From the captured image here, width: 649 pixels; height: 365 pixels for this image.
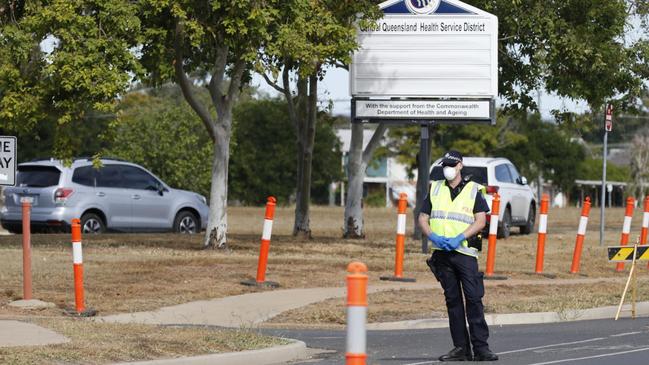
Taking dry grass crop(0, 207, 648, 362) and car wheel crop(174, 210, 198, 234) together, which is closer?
dry grass crop(0, 207, 648, 362)

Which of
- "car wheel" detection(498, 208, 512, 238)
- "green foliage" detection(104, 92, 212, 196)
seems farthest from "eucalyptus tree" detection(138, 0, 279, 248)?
"green foliage" detection(104, 92, 212, 196)

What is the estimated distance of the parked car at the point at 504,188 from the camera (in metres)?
29.3

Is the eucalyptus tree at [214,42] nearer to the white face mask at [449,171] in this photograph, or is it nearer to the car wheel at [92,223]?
→ the car wheel at [92,223]

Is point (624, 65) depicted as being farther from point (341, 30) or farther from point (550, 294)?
point (550, 294)

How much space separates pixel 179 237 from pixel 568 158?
6692cm

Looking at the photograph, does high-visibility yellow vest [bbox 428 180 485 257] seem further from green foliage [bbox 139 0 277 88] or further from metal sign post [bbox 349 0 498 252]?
metal sign post [bbox 349 0 498 252]

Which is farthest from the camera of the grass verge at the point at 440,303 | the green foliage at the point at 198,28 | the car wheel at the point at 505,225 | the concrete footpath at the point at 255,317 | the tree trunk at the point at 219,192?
the car wheel at the point at 505,225

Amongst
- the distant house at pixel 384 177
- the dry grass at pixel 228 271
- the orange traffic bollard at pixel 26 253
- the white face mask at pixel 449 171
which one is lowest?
the dry grass at pixel 228 271

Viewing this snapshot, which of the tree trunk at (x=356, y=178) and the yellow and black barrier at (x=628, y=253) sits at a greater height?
the tree trunk at (x=356, y=178)

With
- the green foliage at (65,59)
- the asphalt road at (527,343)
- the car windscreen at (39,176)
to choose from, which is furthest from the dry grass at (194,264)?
the asphalt road at (527,343)

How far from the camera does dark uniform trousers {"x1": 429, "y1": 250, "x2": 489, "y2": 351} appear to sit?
11.7 m

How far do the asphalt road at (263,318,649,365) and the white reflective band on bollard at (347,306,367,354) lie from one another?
16.5 ft

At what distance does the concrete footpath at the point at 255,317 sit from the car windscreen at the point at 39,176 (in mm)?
11428

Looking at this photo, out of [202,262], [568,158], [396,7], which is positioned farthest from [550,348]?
[568,158]
